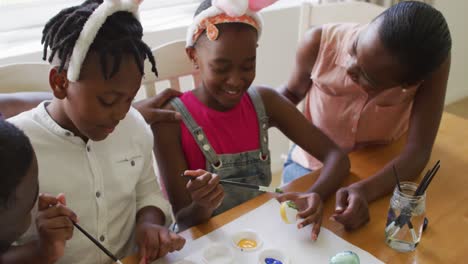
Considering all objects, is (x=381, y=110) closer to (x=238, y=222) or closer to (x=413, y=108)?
(x=413, y=108)

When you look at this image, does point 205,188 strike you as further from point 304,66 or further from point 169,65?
point 304,66

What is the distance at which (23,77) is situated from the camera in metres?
1.07

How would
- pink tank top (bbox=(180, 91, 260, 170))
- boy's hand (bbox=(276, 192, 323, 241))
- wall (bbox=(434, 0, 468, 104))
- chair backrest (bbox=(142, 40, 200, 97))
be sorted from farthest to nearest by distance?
wall (bbox=(434, 0, 468, 104)) < chair backrest (bbox=(142, 40, 200, 97)) < pink tank top (bbox=(180, 91, 260, 170)) < boy's hand (bbox=(276, 192, 323, 241))

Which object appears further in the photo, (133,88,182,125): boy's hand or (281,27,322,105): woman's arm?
(281,27,322,105): woman's arm

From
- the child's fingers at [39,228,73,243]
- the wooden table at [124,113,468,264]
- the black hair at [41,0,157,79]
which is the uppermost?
the black hair at [41,0,157,79]

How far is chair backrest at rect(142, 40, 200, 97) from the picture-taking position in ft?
4.16

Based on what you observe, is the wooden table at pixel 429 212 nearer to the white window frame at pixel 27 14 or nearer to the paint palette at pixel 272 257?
the paint palette at pixel 272 257

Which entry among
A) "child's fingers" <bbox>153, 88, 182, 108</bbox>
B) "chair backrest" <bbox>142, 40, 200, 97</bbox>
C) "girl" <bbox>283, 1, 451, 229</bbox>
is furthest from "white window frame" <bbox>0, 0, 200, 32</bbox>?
"girl" <bbox>283, 1, 451, 229</bbox>

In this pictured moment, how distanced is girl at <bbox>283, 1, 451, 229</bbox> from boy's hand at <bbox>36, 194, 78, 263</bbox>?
0.55 m

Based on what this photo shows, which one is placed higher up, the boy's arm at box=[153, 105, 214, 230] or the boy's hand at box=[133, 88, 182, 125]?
the boy's hand at box=[133, 88, 182, 125]

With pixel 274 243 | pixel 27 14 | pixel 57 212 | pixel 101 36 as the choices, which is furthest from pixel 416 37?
pixel 27 14

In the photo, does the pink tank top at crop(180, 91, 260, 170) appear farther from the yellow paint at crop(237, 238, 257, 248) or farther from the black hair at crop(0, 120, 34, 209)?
the black hair at crop(0, 120, 34, 209)

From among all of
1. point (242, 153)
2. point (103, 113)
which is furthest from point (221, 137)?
point (103, 113)

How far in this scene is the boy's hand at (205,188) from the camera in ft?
2.83
